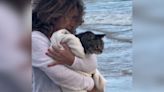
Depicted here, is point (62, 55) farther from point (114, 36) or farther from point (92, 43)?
point (114, 36)

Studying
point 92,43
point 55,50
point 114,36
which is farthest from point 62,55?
point 114,36


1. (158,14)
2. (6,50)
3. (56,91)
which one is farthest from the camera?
(6,50)

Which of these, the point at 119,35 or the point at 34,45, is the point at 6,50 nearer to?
the point at 34,45

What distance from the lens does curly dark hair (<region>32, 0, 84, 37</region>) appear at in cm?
179

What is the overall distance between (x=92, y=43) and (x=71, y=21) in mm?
157

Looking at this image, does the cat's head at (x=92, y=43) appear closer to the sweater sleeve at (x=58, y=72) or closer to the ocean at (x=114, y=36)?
the ocean at (x=114, y=36)

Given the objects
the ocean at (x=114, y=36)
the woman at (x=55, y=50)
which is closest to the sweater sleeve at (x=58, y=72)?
the woman at (x=55, y=50)

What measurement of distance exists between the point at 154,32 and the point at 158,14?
86 mm

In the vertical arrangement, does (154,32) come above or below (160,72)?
above

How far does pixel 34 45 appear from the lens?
183cm

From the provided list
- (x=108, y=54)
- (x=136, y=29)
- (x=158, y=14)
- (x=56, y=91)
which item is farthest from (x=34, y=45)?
(x=158, y=14)

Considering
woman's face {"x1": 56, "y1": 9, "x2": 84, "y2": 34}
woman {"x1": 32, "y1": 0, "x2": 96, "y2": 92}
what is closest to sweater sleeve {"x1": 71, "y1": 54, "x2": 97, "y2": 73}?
woman {"x1": 32, "y1": 0, "x2": 96, "y2": 92}

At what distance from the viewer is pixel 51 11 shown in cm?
179

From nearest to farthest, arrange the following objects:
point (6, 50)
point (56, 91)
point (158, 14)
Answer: point (158, 14) < point (56, 91) < point (6, 50)
